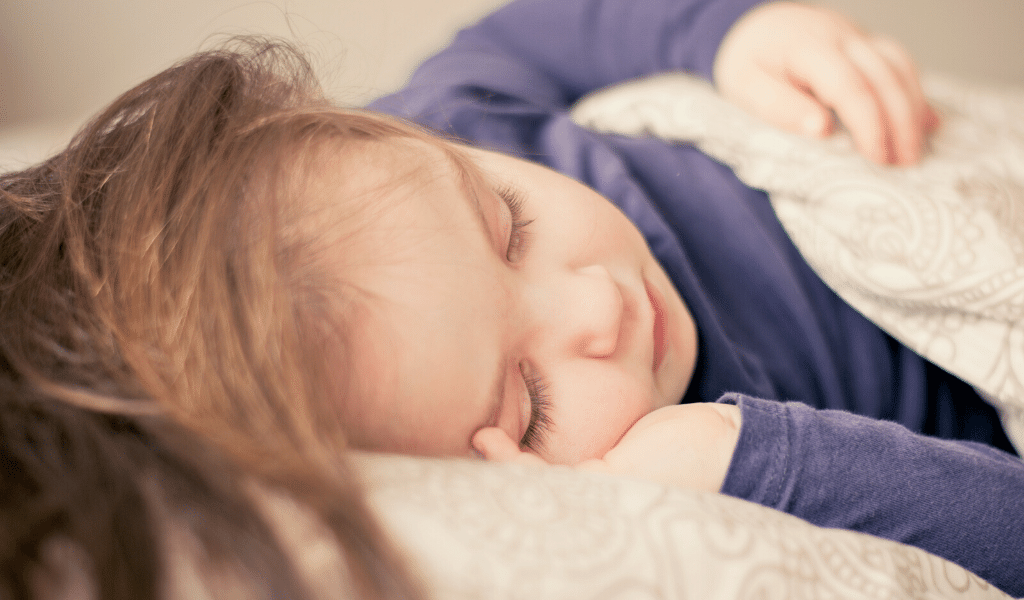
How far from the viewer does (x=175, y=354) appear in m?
0.36

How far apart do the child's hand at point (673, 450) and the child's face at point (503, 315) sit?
0.02 metres

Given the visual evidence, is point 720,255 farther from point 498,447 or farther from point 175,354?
point 175,354

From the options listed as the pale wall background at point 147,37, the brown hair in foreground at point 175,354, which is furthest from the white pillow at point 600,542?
the pale wall background at point 147,37

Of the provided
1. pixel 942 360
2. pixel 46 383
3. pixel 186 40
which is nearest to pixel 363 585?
pixel 46 383

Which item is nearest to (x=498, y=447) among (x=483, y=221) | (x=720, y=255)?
(x=483, y=221)

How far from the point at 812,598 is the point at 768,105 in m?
0.60

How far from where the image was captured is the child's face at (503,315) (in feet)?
1.33

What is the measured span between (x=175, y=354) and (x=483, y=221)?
0.23 m

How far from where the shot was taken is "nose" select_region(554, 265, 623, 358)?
48cm

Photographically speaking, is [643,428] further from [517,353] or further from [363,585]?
[363,585]

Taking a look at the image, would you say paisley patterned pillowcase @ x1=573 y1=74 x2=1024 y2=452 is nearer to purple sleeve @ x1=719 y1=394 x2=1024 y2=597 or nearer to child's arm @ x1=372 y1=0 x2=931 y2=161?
child's arm @ x1=372 y1=0 x2=931 y2=161

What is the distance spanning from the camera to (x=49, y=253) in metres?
0.42

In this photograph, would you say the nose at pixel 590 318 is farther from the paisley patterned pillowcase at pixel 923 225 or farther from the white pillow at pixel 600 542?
the paisley patterned pillowcase at pixel 923 225

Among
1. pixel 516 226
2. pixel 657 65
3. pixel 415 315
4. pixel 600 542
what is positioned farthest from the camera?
pixel 657 65
